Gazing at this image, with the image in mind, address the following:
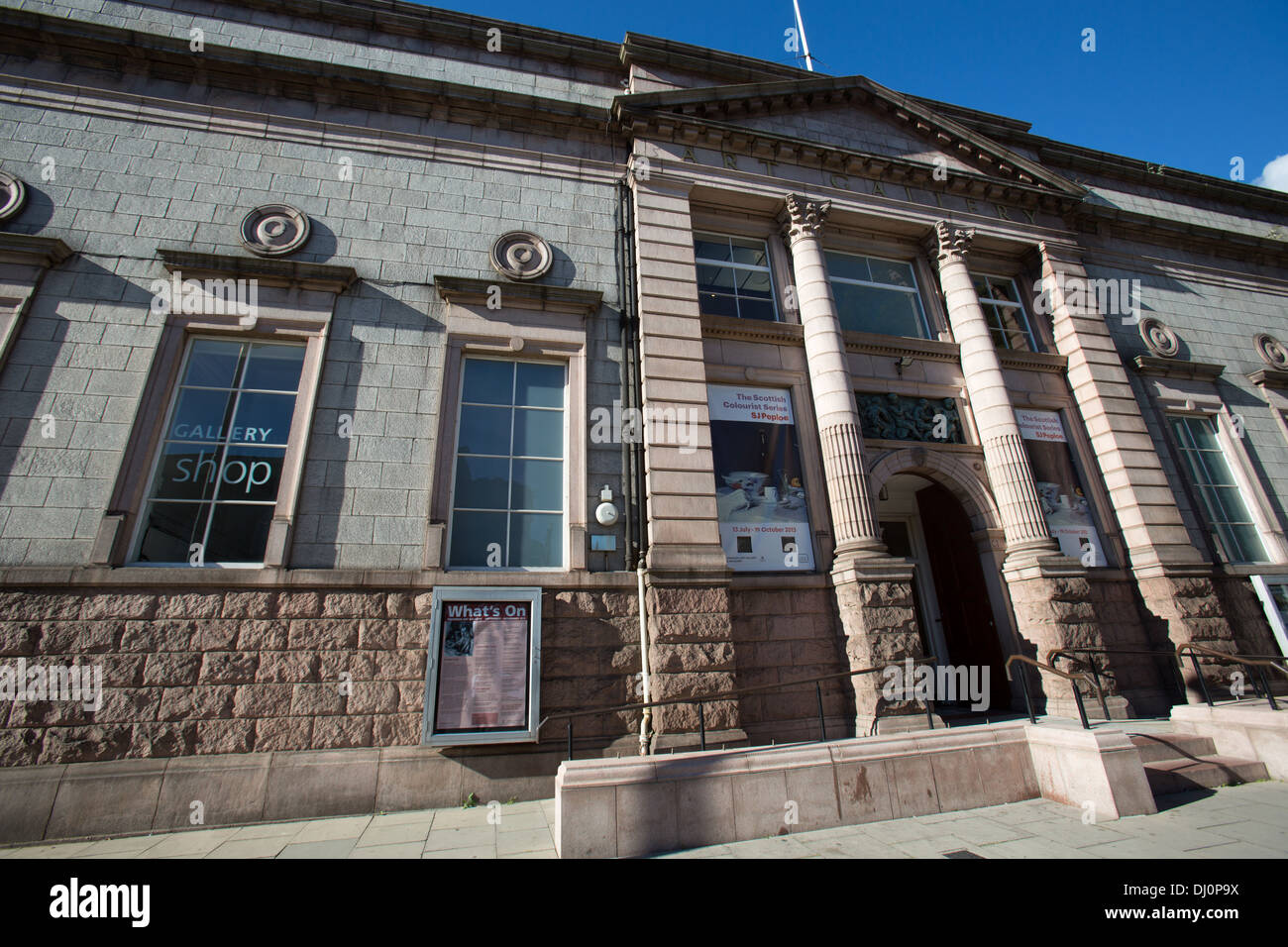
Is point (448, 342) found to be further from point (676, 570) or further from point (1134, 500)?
point (1134, 500)

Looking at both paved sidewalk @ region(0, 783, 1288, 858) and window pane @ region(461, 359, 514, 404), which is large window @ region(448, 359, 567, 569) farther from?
paved sidewalk @ region(0, 783, 1288, 858)

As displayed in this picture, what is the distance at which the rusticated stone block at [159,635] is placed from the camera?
7.00 meters

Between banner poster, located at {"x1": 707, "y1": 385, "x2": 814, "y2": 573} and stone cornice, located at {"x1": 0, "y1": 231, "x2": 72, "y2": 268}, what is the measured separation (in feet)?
34.9

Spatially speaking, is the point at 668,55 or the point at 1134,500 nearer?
the point at 1134,500

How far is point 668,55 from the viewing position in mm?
12625

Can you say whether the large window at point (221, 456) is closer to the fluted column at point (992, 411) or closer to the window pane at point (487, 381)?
the window pane at point (487, 381)

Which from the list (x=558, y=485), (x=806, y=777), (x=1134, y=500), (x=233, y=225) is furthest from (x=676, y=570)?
(x=1134, y=500)

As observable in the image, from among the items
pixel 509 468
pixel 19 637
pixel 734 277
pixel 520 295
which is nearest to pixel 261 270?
pixel 520 295

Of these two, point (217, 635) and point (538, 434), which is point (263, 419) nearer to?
point (217, 635)

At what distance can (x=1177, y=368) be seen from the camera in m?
13.7

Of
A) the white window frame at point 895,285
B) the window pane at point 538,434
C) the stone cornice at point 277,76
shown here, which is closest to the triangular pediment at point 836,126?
the stone cornice at point 277,76

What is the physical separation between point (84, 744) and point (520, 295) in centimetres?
845

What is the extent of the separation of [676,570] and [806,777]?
3.43 meters

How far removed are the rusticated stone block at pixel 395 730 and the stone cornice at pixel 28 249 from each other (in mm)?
8635
